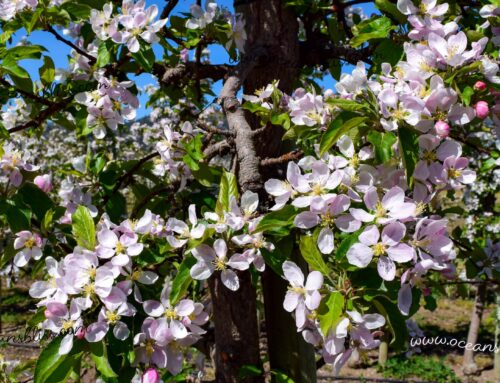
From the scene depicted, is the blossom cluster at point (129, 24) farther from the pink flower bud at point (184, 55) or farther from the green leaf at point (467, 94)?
the green leaf at point (467, 94)

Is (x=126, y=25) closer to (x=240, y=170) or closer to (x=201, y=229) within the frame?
(x=240, y=170)

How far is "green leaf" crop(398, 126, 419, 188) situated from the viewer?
3.00ft

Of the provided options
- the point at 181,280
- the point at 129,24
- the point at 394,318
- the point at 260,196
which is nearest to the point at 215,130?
the point at 260,196

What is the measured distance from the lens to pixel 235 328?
150cm

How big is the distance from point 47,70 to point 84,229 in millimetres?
671

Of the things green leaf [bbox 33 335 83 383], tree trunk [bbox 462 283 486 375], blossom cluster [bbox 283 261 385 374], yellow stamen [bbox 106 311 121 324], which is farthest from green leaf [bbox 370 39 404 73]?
tree trunk [bbox 462 283 486 375]

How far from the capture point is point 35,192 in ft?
4.47

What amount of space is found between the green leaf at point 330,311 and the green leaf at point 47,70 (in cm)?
112

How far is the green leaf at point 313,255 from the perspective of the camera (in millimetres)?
941

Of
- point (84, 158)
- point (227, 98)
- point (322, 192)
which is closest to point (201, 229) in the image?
point (322, 192)

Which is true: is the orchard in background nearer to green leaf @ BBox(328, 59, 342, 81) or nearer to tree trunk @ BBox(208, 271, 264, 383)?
tree trunk @ BBox(208, 271, 264, 383)

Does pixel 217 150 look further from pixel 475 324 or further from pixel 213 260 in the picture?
pixel 475 324

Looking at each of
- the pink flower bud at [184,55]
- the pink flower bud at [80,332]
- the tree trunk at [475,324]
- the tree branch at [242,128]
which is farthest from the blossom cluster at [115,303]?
the tree trunk at [475,324]

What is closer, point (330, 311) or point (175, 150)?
point (330, 311)
